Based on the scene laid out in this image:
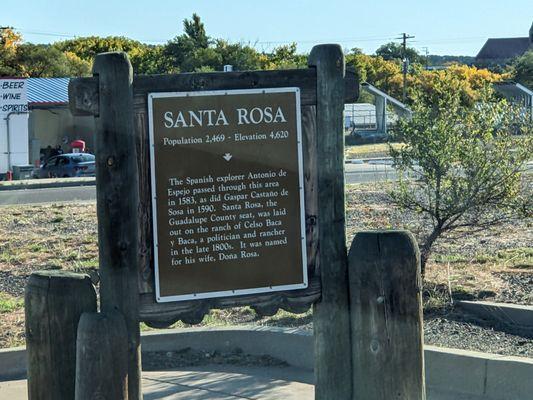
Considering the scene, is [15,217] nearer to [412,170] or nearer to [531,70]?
[412,170]

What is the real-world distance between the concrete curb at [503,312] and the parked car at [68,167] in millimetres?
28611

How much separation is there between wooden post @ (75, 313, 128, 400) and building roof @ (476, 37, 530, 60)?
16651 cm

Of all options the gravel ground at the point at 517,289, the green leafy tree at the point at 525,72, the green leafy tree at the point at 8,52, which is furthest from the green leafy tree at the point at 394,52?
the gravel ground at the point at 517,289

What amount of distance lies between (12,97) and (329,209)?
30.1 meters

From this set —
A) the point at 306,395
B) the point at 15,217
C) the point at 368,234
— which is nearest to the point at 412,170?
the point at 306,395

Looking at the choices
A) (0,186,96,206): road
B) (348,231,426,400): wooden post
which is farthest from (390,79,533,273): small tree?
(0,186,96,206): road

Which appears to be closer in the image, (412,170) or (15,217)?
(412,170)

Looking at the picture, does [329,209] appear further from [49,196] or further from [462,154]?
[49,196]

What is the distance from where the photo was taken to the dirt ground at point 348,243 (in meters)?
7.64

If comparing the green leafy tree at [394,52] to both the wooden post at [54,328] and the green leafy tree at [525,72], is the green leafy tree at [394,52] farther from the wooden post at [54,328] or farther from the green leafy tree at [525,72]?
the wooden post at [54,328]

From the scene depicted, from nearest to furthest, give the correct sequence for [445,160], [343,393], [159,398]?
1. [343,393]
2. [159,398]
3. [445,160]

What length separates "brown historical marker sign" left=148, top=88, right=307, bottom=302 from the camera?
4270 millimetres

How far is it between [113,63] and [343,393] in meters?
1.92

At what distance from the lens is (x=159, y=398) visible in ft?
18.9
